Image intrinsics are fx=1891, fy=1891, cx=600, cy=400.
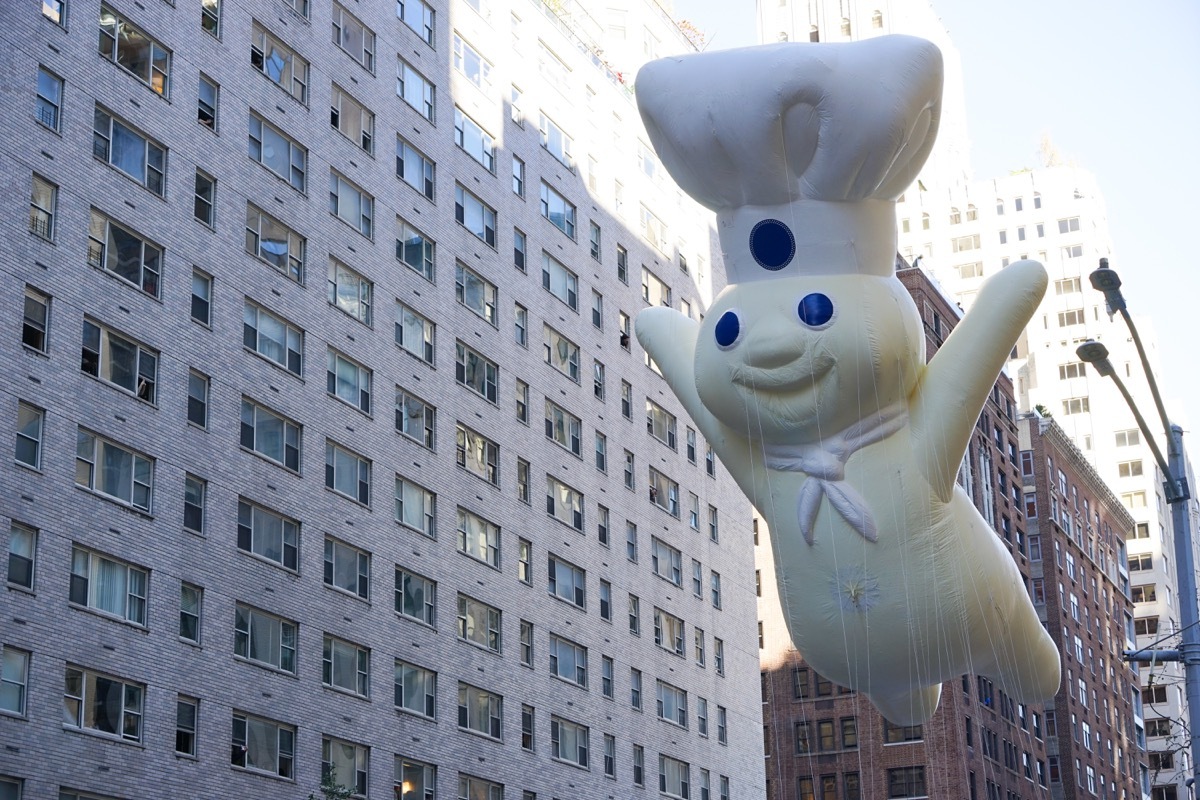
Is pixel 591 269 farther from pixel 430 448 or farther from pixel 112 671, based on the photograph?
pixel 112 671

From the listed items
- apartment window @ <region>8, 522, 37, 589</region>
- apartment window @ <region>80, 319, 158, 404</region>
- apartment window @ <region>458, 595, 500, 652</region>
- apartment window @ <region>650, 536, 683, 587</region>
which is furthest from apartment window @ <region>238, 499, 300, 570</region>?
→ apartment window @ <region>650, 536, 683, 587</region>

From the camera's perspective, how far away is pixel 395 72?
52938 millimetres

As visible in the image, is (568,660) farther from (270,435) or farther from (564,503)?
(270,435)

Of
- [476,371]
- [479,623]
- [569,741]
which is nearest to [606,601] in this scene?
[569,741]

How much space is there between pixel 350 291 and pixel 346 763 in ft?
39.7

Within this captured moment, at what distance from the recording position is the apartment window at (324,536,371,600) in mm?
45750

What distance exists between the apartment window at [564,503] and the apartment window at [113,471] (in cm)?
1956

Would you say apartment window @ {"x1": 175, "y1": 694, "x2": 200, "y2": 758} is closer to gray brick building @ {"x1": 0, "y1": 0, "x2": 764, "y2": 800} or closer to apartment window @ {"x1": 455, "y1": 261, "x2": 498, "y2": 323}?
gray brick building @ {"x1": 0, "y1": 0, "x2": 764, "y2": 800}

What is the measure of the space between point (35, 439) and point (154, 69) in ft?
32.8

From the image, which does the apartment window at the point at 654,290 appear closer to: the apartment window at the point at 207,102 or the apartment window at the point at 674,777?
the apartment window at the point at 674,777

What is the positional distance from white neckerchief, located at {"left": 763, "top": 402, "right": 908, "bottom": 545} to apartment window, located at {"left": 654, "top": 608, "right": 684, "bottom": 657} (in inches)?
1919

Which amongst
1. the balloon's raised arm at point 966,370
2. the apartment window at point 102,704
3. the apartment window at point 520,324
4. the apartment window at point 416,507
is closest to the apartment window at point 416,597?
the apartment window at point 416,507

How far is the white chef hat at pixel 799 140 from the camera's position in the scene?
543 inches

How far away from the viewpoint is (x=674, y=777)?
61844 mm
